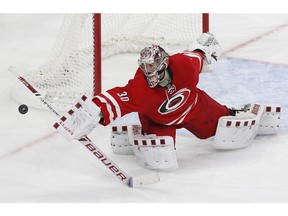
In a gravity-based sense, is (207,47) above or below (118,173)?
above

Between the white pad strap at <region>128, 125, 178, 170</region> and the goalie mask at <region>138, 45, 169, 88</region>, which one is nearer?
the goalie mask at <region>138, 45, 169, 88</region>

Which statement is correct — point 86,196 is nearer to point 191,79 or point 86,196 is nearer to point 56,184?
point 56,184

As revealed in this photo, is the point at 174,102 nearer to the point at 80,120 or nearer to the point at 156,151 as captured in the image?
the point at 156,151

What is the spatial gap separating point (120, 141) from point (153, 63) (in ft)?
1.76

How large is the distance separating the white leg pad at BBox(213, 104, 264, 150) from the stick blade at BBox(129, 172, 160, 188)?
41 cm

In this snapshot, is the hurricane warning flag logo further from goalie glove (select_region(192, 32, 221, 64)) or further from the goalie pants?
goalie glove (select_region(192, 32, 221, 64))

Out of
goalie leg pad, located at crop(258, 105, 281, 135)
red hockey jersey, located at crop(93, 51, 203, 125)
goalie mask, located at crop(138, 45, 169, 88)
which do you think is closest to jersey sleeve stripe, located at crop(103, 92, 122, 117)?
red hockey jersey, located at crop(93, 51, 203, 125)

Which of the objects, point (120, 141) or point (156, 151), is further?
point (120, 141)

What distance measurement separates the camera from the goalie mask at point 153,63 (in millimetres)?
4543

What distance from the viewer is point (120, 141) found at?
16.3 ft

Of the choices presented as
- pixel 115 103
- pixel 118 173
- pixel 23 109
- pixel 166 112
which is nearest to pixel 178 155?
pixel 166 112

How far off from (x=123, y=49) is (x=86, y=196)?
1684mm

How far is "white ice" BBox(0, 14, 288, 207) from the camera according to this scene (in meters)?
4.61

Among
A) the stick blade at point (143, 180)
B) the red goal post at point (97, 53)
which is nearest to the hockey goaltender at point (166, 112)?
the stick blade at point (143, 180)
